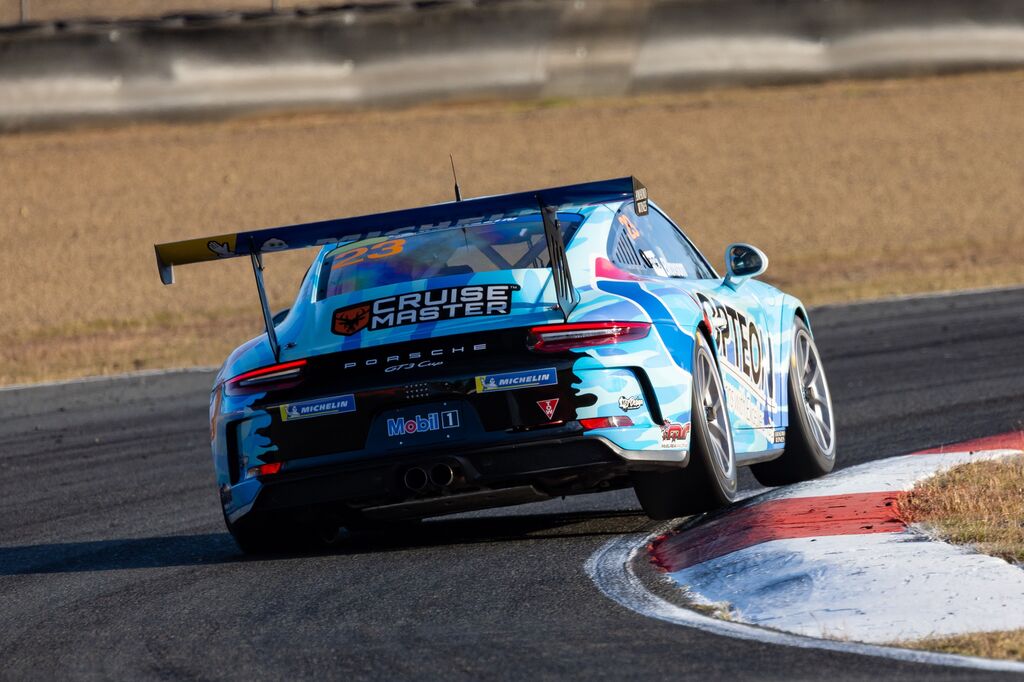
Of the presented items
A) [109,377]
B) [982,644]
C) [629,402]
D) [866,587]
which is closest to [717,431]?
[629,402]

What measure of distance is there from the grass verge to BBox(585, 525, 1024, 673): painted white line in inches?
3.0

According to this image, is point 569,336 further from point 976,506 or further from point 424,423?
point 976,506

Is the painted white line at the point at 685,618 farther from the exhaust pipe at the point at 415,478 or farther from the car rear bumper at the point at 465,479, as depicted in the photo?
the exhaust pipe at the point at 415,478

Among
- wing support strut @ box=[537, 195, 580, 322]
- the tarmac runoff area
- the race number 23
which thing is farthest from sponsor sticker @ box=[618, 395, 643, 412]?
the race number 23

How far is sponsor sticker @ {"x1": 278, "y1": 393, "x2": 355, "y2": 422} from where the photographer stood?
21.6ft

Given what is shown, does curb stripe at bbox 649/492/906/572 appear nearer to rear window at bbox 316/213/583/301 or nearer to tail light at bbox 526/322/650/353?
tail light at bbox 526/322/650/353

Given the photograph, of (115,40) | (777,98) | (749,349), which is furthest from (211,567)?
(777,98)

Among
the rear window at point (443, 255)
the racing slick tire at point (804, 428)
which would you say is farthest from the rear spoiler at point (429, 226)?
the racing slick tire at point (804, 428)

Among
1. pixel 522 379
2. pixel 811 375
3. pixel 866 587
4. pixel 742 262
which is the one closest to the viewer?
pixel 866 587

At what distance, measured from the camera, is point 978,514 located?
6219 mm

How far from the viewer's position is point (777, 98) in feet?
105

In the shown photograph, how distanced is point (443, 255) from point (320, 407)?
93cm

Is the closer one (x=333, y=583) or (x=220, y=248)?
(x=333, y=583)

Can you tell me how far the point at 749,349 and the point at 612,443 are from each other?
1570 mm
